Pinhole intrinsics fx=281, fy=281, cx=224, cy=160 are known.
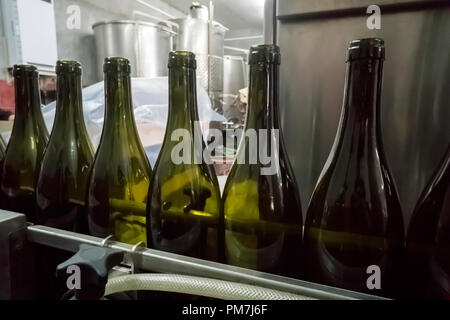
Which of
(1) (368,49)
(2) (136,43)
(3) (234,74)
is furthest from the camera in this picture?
(3) (234,74)

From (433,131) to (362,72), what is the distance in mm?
221

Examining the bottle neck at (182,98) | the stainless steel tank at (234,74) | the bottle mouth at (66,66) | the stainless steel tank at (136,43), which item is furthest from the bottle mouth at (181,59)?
the stainless steel tank at (234,74)

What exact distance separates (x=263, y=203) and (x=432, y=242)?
6.8 inches

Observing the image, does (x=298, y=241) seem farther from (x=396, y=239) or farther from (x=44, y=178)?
(x=44, y=178)

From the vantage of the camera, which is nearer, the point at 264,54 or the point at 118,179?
the point at 264,54

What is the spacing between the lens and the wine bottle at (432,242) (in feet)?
0.86

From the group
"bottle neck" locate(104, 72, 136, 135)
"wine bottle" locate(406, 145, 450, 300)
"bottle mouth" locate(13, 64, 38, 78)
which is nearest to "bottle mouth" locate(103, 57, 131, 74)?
"bottle neck" locate(104, 72, 136, 135)

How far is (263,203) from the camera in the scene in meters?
0.34

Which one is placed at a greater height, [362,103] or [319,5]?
[319,5]

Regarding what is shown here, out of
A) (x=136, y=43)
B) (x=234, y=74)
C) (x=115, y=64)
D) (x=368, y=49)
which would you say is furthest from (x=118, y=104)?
(x=234, y=74)

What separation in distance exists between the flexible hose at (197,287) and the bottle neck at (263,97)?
0.18 metres

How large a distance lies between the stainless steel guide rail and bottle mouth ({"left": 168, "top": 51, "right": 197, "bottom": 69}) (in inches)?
7.6

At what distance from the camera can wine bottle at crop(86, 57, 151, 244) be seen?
1.22ft

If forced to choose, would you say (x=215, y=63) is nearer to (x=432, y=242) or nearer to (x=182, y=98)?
(x=182, y=98)
